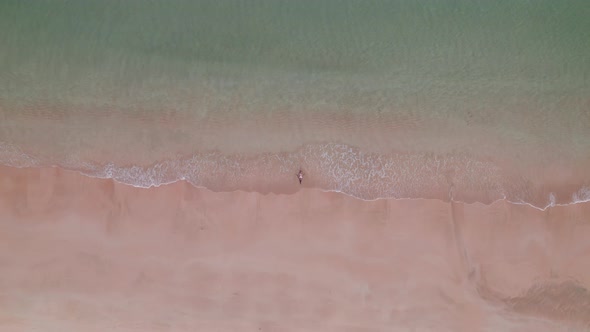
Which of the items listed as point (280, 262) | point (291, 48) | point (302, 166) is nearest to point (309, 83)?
point (291, 48)

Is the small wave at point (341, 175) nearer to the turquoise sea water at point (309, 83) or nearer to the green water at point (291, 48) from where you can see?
the turquoise sea water at point (309, 83)

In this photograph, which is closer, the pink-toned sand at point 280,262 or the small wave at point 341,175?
the pink-toned sand at point 280,262

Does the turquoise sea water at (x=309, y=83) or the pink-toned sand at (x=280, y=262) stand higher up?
the turquoise sea water at (x=309, y=83)

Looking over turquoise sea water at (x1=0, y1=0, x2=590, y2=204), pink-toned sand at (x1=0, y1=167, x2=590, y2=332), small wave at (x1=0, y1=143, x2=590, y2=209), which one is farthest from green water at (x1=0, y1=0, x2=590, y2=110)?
pink-toned sand at (x1=0, y1=167, x2=590, y2=332)

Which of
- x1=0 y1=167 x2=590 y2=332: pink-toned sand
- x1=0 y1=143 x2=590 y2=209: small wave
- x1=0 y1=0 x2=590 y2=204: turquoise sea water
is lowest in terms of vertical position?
x1=0 y1=167 x2=590 y2=332: pink-toned sand

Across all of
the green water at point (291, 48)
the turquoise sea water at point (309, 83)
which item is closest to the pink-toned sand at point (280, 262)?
the turquoise sea water at point (309, 83)

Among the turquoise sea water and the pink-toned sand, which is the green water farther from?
the pink-toned sand

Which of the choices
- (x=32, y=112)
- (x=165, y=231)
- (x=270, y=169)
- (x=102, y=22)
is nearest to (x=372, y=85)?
(x=270, y=169)
